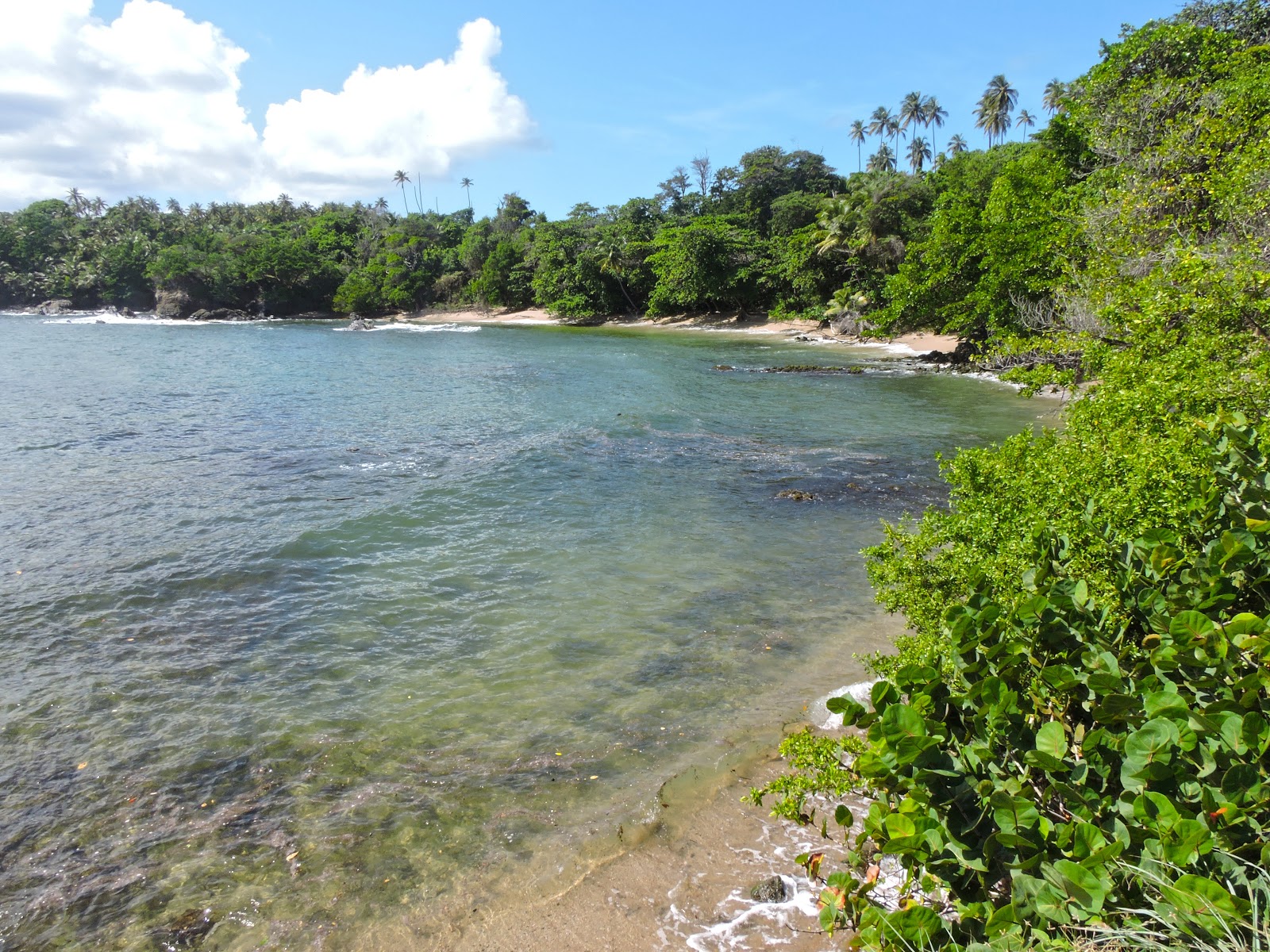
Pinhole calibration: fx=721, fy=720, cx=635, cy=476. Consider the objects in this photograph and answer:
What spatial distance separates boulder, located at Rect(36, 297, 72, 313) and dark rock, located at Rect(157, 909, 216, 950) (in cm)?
11165

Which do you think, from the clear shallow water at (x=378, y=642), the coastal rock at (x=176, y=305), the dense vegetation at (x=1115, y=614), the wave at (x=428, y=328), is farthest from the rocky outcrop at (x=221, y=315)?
the dense vegetation at (x=1115, y=614)

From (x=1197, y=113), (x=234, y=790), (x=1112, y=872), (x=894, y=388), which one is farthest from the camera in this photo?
(x=894, y=388)

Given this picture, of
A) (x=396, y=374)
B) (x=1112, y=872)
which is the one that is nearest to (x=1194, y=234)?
(x=1112, y=872)

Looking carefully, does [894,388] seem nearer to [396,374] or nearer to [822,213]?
[396,374]

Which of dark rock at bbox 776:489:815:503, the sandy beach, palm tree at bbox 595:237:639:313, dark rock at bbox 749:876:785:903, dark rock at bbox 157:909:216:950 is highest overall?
palm tree at bbox 595:237:639:313

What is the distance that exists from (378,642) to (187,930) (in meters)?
4.32

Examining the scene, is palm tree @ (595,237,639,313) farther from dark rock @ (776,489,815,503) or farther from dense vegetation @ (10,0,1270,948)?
dark rock @ (776,489,815,503)

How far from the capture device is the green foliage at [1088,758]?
2898mm

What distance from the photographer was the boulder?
9075cm

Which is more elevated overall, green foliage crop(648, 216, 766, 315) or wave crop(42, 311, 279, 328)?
green foliage crop(648, 216, 766, 315)

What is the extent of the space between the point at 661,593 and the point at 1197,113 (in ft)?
63.2

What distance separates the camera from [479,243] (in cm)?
8606

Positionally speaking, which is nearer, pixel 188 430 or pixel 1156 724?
pixel 1156 724

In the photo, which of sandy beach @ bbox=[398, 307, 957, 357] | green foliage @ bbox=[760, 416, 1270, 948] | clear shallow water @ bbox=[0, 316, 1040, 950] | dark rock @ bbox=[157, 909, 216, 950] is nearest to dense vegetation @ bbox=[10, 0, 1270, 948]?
green foliage @ bbox=[760, 416, 1270, 948]
